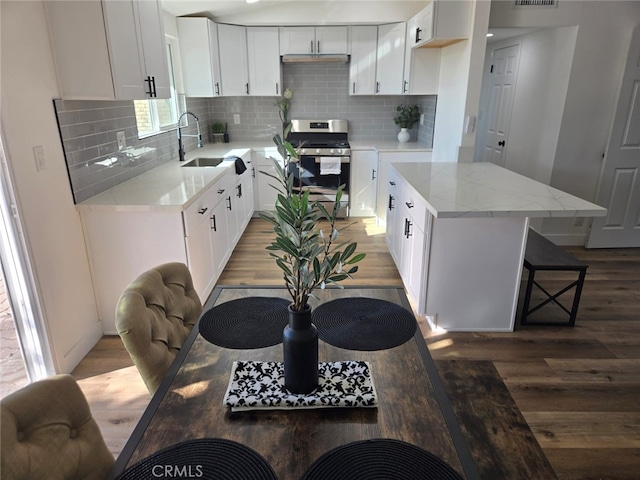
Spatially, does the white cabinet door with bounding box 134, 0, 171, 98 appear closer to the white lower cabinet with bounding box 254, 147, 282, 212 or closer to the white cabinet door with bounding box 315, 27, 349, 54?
the white lower cabinet with bounding box 254, 147, 282, 212

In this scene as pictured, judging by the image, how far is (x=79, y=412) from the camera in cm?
99

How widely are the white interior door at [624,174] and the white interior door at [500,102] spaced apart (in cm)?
115

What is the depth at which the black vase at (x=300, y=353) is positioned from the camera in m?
1.09

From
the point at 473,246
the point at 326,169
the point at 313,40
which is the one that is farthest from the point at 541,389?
the point at 313,40

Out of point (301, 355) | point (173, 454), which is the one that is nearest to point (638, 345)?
point (301, 355)

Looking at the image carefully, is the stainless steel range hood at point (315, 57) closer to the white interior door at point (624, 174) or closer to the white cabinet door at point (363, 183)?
the white cabinet door at point (363, 183)

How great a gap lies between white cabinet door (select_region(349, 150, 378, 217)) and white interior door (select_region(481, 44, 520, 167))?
153cm

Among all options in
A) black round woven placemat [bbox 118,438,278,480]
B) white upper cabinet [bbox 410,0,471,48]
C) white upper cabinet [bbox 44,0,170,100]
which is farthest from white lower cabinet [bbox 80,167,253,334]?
white upper cabinet [bbox 410,0,471,48]

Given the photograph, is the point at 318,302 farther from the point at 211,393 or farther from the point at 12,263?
the point at 12,263

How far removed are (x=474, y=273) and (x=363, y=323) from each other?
4.89ft

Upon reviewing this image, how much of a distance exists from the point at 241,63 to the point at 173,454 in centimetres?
475

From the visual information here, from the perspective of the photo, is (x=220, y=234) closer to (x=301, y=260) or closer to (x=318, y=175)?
(x=318, y=175)

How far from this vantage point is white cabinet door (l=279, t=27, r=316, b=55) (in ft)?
16.0

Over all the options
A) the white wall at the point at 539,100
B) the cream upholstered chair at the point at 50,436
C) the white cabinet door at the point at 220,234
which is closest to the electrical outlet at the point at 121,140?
the white cabinet door at the point at 220,234
